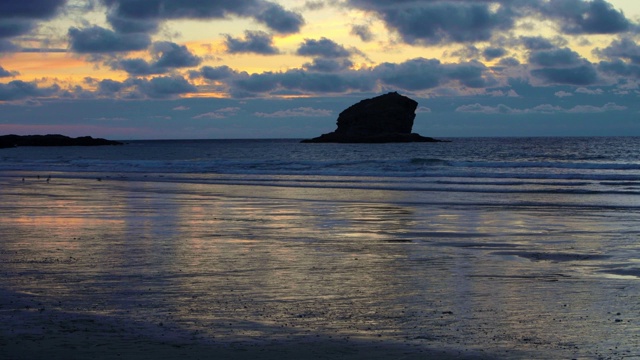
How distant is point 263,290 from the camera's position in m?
8.70

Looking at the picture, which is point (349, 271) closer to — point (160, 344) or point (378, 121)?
point (160, 344)

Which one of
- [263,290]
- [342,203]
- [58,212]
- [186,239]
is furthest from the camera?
[342,203]

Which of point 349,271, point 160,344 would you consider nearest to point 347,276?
point 349,271

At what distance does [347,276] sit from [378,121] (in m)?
175

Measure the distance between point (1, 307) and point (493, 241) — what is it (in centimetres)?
883

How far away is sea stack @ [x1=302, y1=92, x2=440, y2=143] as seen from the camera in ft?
593

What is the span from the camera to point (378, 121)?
183 metres

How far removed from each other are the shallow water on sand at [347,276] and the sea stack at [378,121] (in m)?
162

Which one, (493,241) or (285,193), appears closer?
(493,241)

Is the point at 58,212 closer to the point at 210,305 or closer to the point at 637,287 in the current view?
the point at 210,305

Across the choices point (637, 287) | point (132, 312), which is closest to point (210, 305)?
point (132, 312)

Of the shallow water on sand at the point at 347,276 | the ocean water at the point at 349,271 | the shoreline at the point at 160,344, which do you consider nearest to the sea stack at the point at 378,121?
the ocean water at the point at 349,271

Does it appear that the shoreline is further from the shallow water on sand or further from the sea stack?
the sea stack

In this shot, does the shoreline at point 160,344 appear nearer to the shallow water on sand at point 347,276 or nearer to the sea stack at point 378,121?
the shallow water on sand at point 347,276
